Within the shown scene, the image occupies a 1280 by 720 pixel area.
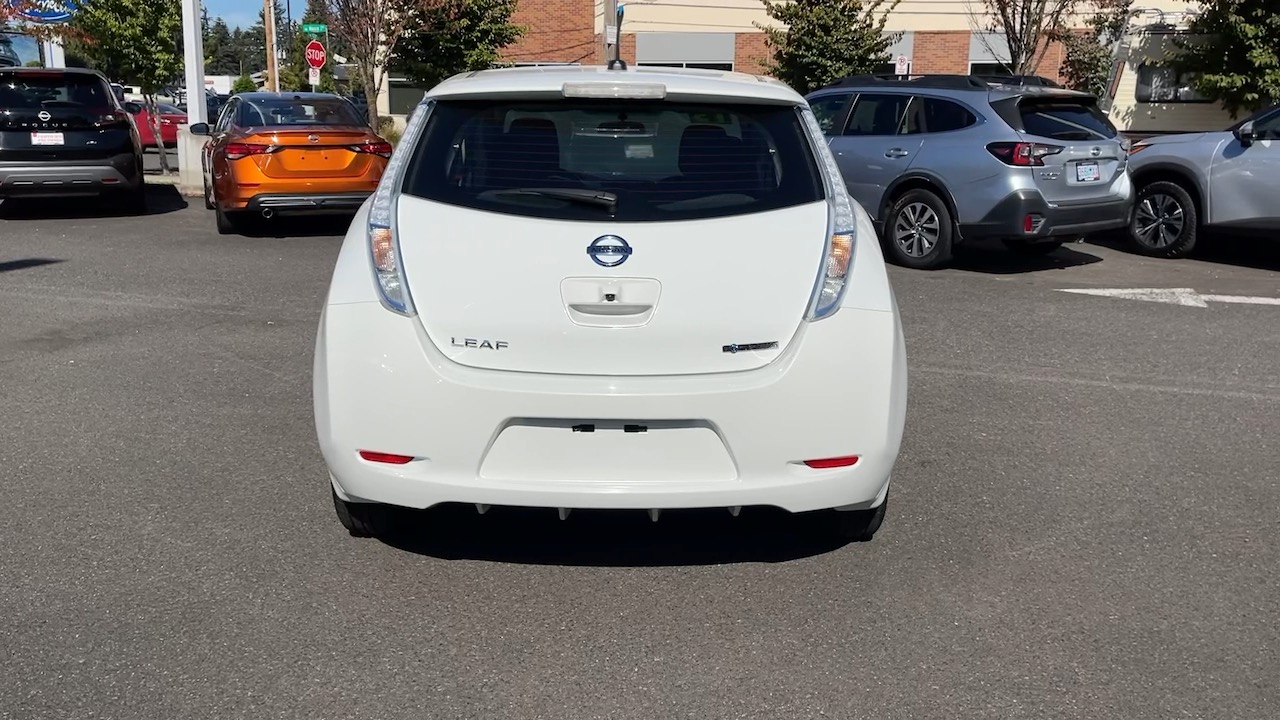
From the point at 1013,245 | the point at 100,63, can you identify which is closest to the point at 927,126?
the point at 1013,245

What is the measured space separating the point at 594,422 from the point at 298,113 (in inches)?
398

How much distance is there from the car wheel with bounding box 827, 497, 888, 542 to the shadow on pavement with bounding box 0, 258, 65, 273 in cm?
827

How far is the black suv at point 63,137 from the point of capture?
12938mm

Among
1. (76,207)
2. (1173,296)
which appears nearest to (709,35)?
(76,207)

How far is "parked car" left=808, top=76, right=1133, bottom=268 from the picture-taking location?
→ 10.2 metres

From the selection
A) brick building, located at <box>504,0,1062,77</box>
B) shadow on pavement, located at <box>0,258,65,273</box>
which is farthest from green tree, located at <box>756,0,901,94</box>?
shadow on pavement, located at <box>0,258,65,273</box>

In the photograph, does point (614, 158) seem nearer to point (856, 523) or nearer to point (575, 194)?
point (575, 194)

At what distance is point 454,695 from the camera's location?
3.29m

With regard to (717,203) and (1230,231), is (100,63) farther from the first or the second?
(717,203)

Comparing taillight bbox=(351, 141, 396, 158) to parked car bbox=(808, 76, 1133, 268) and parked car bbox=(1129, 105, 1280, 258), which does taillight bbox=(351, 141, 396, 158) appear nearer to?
parked car bbox=(808, 76, 1133, 268)

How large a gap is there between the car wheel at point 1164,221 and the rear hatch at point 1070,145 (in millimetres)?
1200

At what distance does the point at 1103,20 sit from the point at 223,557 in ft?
85.7

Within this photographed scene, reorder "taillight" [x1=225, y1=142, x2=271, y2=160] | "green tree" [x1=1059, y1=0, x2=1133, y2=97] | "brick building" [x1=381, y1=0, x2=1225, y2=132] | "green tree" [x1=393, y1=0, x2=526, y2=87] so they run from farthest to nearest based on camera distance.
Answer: "brick building" [x1=381, y1=0, x2=1225, y2=132] → "green tree" [x1=1059, y1=0, x2=1133, y2=97] → "green tree" [x1=393, y1=0, x2=526, y2=87] → "taillight" [x1=225, y1=142, x2=271, y2=160]

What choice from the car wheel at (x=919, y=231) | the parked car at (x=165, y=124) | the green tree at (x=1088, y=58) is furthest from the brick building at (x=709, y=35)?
the car wheel at (x=919, y=231)
